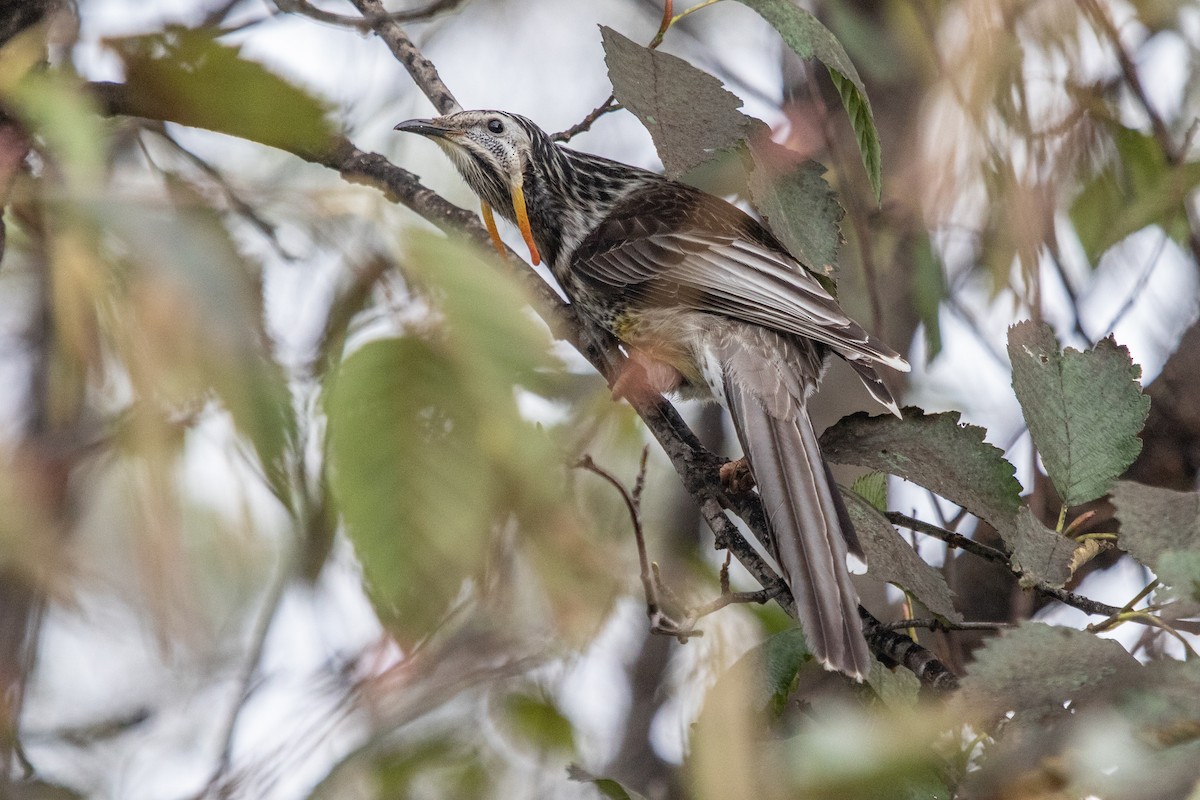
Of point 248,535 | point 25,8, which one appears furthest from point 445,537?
point 25,8

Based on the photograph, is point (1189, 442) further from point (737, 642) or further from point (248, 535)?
point (248, 535)

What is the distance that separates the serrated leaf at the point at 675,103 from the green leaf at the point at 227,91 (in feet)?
1.82

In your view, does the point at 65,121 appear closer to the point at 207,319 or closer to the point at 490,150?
the point at 207,319

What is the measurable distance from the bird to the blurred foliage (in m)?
0.15

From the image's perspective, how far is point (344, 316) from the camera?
1.42m

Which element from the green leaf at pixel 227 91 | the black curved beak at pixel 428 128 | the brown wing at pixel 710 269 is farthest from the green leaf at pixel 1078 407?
the black curved beak at pixel 428 128

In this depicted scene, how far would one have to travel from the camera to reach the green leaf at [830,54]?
180 centimetres

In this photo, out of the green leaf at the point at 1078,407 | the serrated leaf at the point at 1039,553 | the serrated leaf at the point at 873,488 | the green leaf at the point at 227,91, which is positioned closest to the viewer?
the green leaf at the point at 227,91

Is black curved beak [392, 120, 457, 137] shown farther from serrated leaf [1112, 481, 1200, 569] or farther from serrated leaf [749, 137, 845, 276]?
serrated leaf [1112, 481, 1200, 569]

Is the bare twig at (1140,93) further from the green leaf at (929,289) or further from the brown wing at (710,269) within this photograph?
the brown wing at (710,269)

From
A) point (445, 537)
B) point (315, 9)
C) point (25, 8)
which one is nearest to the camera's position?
point (445, 537)

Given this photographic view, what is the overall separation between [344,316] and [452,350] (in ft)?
0.95

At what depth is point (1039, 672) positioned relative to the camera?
49.5 inches

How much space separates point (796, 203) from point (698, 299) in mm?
1074
